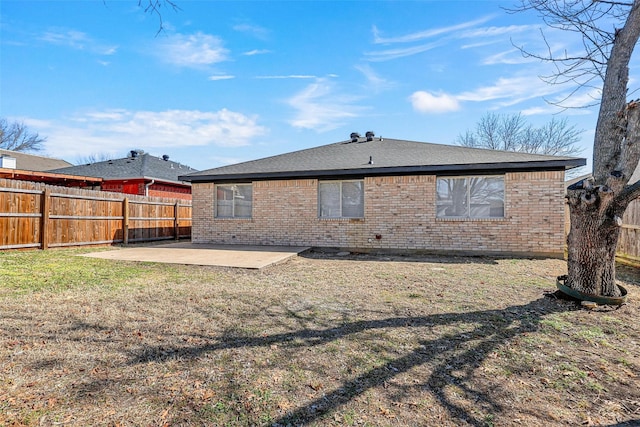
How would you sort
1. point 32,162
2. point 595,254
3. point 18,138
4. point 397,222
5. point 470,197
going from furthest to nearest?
point 18,138, point 32,162, point 397,222, point 470,197, point 595,254

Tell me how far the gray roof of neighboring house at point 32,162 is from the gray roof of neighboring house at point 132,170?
3.77 metres

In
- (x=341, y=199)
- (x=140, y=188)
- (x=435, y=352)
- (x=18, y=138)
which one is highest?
(x=18, y=138)

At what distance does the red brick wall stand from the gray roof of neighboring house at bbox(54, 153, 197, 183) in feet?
22.2

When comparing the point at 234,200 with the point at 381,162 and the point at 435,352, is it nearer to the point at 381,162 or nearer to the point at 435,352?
the point at 381,162

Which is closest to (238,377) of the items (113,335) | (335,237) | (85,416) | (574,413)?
(85,416)

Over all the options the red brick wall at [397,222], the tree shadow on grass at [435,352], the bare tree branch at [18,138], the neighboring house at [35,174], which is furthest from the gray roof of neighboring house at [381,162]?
the bare tree branch at [18,138]

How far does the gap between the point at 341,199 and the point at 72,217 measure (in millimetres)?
8413

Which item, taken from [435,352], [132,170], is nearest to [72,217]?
[132,170]

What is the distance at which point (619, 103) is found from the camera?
14.7ft

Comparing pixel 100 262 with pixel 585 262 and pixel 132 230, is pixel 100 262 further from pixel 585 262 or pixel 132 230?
pixel 585 262

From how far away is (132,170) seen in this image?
654 inches

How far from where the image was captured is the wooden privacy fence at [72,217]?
326 inches

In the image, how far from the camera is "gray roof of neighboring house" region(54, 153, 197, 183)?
53.5 feet

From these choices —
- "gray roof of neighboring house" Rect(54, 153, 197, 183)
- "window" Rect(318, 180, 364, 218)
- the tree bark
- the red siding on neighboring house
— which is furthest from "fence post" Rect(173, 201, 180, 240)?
the tree bark
